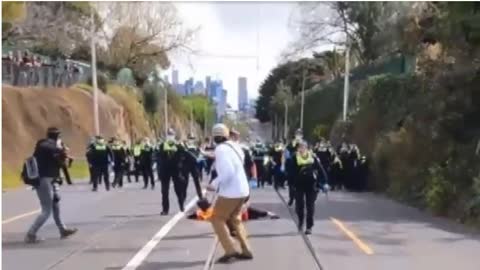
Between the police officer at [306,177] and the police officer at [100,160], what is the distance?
15.7m

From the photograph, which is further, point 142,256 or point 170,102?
point 170,102

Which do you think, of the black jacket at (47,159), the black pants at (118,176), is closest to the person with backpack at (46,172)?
the black jacket at (47,159)

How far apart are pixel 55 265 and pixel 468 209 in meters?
10.7

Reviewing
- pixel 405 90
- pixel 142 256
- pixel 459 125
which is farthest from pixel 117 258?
pixel 405 90

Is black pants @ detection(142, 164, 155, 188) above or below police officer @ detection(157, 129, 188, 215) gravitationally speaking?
below

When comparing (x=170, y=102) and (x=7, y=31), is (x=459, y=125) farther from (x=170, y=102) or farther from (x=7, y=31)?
(x=170, y=102)

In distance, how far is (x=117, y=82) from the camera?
76938 millimetres

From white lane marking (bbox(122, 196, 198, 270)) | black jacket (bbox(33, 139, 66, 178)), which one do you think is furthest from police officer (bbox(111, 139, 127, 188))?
black jacket (bbox(33, 139, 66, 178))

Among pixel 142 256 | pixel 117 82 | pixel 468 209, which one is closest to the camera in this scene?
pixel 142 256

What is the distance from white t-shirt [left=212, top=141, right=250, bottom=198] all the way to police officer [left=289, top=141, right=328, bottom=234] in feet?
13.1

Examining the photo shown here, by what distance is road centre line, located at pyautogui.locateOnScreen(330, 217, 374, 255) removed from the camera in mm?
15297

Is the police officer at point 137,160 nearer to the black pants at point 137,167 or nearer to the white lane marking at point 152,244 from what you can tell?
the black pants at point 137,167

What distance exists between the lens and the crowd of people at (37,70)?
57125 millimetres

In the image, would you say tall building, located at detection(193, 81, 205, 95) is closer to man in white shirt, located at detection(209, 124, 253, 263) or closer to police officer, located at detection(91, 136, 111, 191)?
police officer, located at detection(91, 136, 111, 191)
